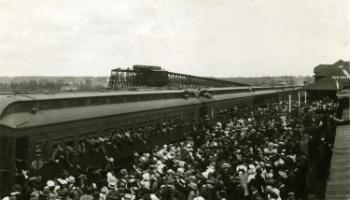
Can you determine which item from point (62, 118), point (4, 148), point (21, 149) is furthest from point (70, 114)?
point (4, 148)

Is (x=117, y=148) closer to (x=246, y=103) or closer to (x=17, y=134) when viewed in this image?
(x=17, y=134)

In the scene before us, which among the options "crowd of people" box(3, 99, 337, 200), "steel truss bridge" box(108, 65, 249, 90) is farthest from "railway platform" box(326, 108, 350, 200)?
"steel truss bridge" box(108, 65, 249, 90)

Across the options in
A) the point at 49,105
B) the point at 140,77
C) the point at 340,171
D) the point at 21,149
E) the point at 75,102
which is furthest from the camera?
the point at 140,77

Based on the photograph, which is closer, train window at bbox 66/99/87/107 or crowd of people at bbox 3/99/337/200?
crowd of people at bbox 3/99/337/200

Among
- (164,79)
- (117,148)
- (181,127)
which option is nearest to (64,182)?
(117,148)

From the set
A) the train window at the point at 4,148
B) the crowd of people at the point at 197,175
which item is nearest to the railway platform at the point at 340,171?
the crowd of people at the point at 197,175

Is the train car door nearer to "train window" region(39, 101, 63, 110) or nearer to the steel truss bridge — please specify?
"train window" region(39, 101, 63, 110)

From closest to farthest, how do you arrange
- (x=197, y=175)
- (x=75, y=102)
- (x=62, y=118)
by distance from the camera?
(x=197, y=175)
(x=62, y=118)
(x=75, y=102)

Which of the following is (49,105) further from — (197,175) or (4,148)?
(197,175)
